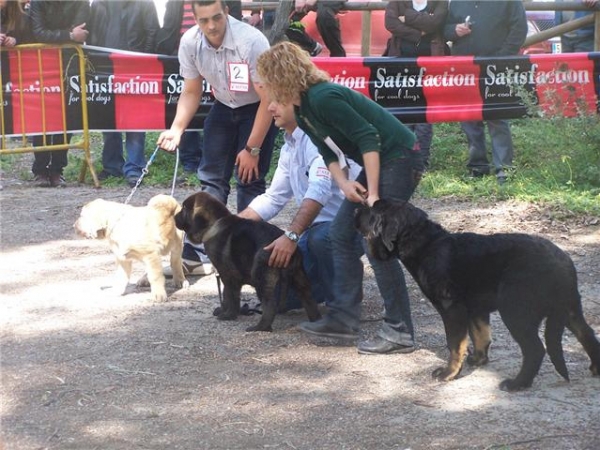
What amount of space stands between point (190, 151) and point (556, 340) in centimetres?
758

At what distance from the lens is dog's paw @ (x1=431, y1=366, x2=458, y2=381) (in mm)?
5242

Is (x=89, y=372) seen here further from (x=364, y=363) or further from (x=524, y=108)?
(x=524, y=108)

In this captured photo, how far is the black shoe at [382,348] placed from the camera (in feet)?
18.7

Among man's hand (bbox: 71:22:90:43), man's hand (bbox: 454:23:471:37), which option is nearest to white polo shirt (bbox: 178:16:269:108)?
man's hand (bbox: 71:22:90:43)

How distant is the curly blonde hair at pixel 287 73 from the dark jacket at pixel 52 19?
21.5ft

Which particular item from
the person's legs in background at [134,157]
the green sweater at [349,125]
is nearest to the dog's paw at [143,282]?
the green sweater at [349,125]

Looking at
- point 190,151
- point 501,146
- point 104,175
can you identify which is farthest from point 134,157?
point 501,146

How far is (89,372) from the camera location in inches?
216

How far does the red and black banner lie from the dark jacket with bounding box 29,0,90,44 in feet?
0.52

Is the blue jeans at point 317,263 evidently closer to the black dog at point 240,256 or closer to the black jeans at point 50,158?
the black dog at point 240,256

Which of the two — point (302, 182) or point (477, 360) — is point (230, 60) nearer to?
point (302, 182)

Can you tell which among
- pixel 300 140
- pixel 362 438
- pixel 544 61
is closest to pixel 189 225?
pixel 300 140

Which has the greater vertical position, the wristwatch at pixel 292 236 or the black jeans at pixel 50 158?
the black jeans at pixel 50 158

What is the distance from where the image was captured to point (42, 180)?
11.9m
